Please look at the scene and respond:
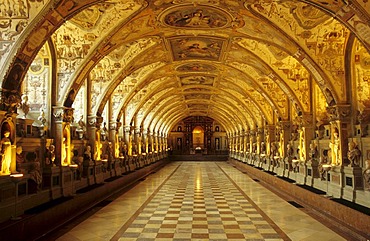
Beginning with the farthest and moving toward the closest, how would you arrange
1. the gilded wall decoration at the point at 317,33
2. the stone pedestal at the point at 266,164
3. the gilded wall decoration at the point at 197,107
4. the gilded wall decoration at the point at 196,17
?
the gilded wall decoration at the point at 197,107
the stone pedestal at the point at 266,164
the gilded wall decoration at the point at 196,17
the gilded wall decoration at the point at 317,33

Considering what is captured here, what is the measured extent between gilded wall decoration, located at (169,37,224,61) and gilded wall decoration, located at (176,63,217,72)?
178 centimetres

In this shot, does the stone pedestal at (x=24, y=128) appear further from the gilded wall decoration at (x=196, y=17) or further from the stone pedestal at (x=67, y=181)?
the gilded wall decoration at (x=196, y=17)

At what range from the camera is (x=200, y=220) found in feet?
34.8

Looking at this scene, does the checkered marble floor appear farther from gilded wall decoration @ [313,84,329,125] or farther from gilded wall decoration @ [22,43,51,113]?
gilded wall decoration @ [22,43,51,113]

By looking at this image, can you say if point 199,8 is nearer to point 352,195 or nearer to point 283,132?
point 352,195

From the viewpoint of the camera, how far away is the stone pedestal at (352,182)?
10875 millimetres

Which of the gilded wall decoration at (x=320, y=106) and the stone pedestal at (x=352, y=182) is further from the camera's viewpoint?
the gilded wall decoration at (x=320, y=106)

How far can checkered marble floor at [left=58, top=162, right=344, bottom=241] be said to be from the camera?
345 inches

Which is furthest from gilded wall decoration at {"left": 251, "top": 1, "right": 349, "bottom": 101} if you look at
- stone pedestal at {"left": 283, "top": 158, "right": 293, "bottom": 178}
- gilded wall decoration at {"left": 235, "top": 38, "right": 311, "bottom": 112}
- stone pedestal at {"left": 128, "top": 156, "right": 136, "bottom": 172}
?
stone pedestal at {"left": 128, "top": 156, "right": 136, "bottom": 172}

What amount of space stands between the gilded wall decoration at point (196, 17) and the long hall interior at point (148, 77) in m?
0.07

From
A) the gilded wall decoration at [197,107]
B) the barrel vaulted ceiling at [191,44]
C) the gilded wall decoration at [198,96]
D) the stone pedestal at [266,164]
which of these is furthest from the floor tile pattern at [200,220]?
the gilded wall decoration at [197,107]

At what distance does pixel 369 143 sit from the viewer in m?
10.6

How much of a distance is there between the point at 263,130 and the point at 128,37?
57.8 feet

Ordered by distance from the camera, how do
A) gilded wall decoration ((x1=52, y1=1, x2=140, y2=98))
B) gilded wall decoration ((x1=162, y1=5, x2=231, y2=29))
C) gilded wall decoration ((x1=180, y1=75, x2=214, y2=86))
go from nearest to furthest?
gilded wall decoration ((x1=52, y1=1, x2=140, y2=98)) → gilded wall decoration ((x1=162, y1=5, x2=231, y2=29)) → gilded wall decoration ((x1=180, y1=75, x2=214, y2=86))
